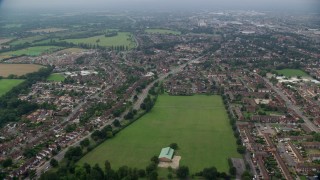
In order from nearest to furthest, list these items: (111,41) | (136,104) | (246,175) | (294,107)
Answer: (246,175) → (294,107) → (136,104) → (111,41)

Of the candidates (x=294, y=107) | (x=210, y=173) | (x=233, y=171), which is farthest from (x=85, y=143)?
(x=294, y=107)

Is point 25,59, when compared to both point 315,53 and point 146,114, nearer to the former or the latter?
point 146,114

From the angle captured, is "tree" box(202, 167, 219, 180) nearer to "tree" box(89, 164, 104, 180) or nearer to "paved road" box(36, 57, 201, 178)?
"tree" box(89, 164, 104, 180)

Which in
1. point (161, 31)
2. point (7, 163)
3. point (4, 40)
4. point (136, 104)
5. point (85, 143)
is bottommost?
point (4, 40)

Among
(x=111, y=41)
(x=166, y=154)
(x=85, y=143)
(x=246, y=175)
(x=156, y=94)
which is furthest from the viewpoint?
(x=111, y=41)

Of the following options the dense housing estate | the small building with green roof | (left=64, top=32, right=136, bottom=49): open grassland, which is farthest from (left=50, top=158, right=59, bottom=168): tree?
(left=64, top=32, right=136, bottom=49): open grassland

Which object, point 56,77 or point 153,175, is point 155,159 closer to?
point 153,175

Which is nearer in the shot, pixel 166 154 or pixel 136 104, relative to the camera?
pixel 166 154

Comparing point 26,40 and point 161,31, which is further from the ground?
point 161,31

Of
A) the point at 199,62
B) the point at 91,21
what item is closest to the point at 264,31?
the point at 199,62
